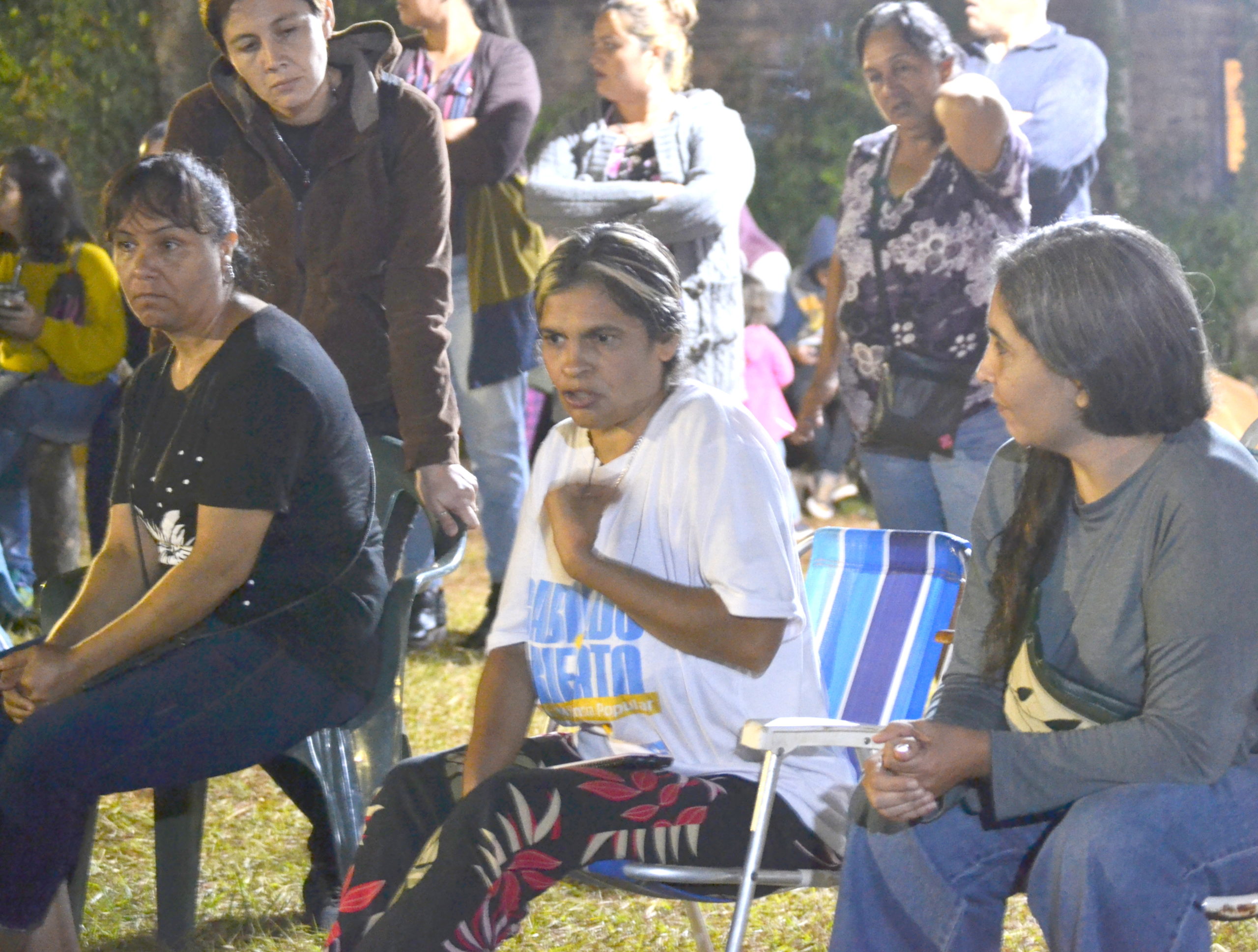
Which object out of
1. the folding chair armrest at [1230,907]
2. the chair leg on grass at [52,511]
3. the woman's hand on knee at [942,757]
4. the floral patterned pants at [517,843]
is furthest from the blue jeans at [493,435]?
the folding chair armrest at [1230,907]

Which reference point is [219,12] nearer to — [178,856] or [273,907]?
[178,856]

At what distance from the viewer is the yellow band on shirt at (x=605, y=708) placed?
2.27 metres

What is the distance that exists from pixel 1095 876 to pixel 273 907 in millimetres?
1928

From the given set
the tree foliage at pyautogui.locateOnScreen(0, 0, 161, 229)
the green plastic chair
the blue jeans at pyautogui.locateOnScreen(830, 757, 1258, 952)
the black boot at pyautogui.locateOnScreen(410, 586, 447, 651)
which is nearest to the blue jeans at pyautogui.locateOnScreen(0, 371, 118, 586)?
the black boot at pyautogui.locateOnScreen(410, 586, 447, 651)

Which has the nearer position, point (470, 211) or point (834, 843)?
point (834, 843)

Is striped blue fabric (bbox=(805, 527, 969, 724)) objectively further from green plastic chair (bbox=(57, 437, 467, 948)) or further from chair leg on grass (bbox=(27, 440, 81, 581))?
chair leg on grass (bbox=(27, 440, 81, 581))

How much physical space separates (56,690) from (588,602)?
95 cm

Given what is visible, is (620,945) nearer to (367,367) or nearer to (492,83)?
(367,367)

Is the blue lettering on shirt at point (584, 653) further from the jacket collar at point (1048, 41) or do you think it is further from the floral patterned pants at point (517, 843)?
the jacket collar at point (1048, 41)

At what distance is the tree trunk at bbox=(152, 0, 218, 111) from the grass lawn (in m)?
4.48

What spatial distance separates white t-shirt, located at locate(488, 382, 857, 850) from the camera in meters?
2.22

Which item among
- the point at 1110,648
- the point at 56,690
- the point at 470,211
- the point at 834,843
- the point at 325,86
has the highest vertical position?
the point at 325,86

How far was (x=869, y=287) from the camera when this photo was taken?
12.0 ft

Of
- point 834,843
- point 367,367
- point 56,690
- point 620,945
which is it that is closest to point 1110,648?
point 834,843
